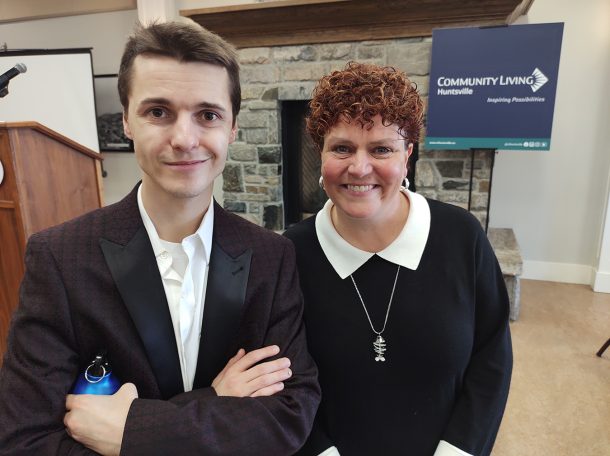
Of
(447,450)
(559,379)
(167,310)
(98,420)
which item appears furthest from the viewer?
(559,379)

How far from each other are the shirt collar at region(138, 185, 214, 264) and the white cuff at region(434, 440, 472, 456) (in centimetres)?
72

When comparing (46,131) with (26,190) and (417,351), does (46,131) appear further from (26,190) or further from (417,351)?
(417,351)

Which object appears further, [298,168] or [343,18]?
[298,168]

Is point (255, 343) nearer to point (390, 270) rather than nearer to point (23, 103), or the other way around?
point (390, 270)

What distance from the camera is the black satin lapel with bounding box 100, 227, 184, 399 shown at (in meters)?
0.83

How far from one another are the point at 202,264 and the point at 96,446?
386 millimetres

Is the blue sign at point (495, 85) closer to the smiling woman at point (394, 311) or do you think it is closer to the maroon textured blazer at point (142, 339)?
the smiling woman at point (394, 311)

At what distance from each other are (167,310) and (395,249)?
0.56 m

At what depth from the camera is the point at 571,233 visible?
11.2 ft

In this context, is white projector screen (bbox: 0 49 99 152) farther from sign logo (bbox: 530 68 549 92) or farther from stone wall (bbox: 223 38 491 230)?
sign logo (bbox: 530 68 549 92)

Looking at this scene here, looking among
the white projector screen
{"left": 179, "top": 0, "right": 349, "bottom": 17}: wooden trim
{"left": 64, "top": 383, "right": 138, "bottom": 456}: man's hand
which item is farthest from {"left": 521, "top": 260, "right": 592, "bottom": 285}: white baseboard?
the white projector screen

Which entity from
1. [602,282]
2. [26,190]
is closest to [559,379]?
[602,282]

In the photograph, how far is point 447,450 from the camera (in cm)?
102

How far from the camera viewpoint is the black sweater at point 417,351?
1.03 m
